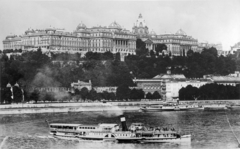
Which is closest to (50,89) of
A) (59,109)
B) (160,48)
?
(59,109)

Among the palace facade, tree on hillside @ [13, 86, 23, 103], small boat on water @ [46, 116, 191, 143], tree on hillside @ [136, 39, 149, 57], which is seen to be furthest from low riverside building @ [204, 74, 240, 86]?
small boat on water @ [46, 116, 191, 143]

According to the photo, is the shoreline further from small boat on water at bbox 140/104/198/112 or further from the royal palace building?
the royal palace building

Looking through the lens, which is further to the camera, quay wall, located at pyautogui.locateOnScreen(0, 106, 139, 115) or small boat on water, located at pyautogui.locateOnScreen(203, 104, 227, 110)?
small boat on water, located at pyautogui.locateOnScreen(203, 104, 227, 110)

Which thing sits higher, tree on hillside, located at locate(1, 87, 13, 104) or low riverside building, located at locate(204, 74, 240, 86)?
low riverside building, located at locate(204, 74, 240, 86)

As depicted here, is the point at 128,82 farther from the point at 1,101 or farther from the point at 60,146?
the point at 60,146

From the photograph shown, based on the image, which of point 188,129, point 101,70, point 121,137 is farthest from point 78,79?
point 121,137

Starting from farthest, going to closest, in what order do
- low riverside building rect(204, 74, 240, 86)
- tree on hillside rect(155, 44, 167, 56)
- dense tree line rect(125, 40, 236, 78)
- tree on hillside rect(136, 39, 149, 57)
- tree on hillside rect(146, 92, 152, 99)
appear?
tree on hillside rect(155, 44, 167, 56)
tree on hillside rect(136, 39, 149, 57)
dense tree line rect(125, 40, 236, 78)
low riverside building rect(204, 74, 240, 86)
tree on hillside rect(146, 92, 152, 99)

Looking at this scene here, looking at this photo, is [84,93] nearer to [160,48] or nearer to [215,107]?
[215,107]

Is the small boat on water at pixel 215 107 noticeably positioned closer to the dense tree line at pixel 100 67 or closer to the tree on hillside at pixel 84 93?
the dense tree line at pixel 100 67
